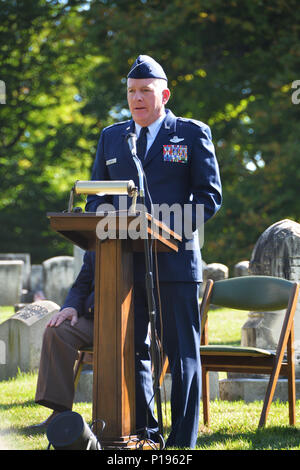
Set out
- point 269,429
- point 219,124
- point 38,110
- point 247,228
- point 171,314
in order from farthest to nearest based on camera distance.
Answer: point 38,110 < point 219,124 < point 247,228 < point 269,429 < point 171,314

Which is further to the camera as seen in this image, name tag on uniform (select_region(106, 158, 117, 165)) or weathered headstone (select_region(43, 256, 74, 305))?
weathered headstone (select_region(43, 256, 74, 305))

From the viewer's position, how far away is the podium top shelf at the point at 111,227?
11.5 ft

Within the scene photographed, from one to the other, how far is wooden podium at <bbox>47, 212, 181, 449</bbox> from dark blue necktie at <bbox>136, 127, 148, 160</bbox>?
0.64 meters

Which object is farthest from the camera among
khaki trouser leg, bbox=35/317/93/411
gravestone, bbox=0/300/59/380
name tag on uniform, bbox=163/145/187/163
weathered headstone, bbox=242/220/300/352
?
gravestone, bbox=0/300/59/380

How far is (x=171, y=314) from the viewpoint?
13.3 feet

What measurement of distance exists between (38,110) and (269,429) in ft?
74.8

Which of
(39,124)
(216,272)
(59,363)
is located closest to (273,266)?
(59,363)

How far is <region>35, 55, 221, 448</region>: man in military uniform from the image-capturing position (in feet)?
13.1

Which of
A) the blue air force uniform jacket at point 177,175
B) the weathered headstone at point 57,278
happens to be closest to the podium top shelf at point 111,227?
the blue air force uniform jacket at point 177,175

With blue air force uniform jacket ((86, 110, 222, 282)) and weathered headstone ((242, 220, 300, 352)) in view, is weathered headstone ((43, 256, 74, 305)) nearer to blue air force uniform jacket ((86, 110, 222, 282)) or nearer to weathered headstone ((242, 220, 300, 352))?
Result: weathered headstone ((242, 220, 300, 352))

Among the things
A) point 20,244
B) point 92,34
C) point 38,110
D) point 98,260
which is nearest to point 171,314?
point 98,260

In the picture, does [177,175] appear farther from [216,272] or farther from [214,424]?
[216,272]

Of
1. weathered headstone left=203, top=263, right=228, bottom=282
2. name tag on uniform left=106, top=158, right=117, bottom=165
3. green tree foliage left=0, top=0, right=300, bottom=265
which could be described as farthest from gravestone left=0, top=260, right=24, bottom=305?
name tag on uniform left=106, top=158, right=117, bottom=165
